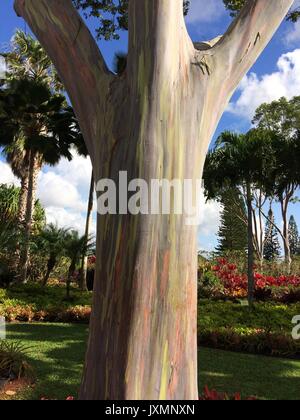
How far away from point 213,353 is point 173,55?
6793 mm

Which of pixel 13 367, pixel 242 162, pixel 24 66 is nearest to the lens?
pixel 13 367

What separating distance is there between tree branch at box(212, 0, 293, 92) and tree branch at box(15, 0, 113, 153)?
0.90 m

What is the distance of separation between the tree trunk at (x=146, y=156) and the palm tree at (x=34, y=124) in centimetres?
1451

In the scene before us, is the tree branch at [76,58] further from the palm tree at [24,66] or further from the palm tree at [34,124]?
Result: the palm tree at [24,66]

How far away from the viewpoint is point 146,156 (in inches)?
111

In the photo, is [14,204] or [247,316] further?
[14,204]

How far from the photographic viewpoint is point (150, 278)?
8.92 feet

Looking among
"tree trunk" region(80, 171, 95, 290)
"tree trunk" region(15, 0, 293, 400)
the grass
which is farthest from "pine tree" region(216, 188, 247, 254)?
"tree trunk" region(15, 0, 293, 400)

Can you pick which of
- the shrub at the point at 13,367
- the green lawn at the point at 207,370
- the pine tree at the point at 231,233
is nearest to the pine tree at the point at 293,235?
the pine tree at the point at 231,233

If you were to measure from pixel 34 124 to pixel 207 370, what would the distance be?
549 inches

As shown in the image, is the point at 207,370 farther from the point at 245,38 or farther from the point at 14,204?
the point at 14,204

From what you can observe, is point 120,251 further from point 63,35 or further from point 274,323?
point 274,323

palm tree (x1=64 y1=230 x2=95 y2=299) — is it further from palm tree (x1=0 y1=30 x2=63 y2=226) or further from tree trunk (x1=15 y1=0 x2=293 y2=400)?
tree trunk (x1=15 y1=0 x2=293 y2=400)

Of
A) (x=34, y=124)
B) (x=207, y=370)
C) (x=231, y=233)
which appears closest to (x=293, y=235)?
(x=231, y=233)
